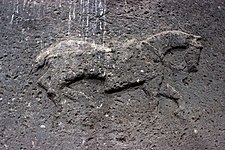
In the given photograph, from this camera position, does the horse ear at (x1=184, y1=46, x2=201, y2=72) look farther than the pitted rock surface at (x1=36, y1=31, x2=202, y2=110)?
Yes

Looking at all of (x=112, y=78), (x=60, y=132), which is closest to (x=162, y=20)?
(x=112, y=78)

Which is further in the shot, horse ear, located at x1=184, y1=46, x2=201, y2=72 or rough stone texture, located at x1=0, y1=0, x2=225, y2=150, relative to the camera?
horse ear, located at x1=184, y1=46, x2=201, y2=72

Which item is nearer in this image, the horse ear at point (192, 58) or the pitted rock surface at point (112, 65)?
the pitted rock surface at point (112, 65)

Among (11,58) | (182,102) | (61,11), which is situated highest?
(61,11)

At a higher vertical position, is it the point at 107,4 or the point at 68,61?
the point at 107,4

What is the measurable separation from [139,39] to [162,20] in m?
0.11

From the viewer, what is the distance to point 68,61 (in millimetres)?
1582

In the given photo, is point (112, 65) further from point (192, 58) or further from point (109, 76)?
point (192, 58)

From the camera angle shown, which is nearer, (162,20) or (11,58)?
(11,58)

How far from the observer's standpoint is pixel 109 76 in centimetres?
159

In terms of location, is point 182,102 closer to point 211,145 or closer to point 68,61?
point 211,145

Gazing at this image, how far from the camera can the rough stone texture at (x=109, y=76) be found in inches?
61.2

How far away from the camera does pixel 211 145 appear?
5.35 feet

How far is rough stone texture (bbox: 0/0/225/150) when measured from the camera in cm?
155
